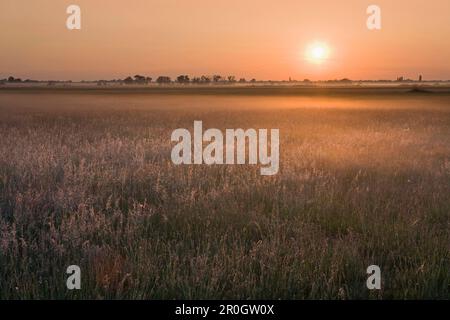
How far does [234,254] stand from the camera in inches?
198

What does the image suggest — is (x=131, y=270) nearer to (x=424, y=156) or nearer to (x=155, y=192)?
(x=155, y=192)

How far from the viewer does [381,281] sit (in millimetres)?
4527

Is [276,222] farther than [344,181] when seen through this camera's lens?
No

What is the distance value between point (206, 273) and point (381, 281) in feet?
5.51

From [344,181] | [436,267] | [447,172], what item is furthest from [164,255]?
[447,172]

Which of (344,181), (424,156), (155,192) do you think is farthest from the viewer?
(424,156)

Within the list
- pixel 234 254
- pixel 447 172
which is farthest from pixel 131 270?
pixel 447 172

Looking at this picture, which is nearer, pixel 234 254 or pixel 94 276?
pixel 94 276

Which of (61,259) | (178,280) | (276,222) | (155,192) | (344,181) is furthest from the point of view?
(344,181)

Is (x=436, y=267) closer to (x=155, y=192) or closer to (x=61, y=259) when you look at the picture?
(x=61, y=259)

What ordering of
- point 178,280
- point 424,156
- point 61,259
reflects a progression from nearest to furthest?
point 178,280, point 61,259, point 424,156

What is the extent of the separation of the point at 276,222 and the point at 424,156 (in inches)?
324

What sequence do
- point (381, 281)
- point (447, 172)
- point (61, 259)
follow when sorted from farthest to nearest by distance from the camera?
point (447, 172) < point (61, 259) < point (381, 281)

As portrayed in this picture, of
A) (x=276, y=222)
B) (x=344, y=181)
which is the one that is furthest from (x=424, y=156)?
(x=276, y=222)
